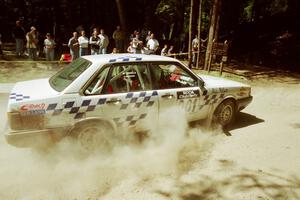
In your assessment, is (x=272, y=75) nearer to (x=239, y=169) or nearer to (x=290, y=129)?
(x=290, y=129)

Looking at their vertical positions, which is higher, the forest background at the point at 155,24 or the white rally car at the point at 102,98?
the forest background at the point at 155,24

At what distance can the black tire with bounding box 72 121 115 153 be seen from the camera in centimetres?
504

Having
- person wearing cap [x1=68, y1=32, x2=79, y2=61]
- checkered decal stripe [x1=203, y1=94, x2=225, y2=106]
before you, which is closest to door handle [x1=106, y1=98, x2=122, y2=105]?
checkered decal stripe [x1=203, y1=94, x2=225, y2=106]

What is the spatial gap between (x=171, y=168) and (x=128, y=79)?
5.45 ft

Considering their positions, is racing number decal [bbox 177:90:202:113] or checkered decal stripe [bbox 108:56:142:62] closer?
checkered decal stripe [bbox 108:56:142:62]

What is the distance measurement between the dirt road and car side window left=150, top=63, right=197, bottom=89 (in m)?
0.58

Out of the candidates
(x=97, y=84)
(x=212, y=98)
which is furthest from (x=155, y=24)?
(x=97, y=84)

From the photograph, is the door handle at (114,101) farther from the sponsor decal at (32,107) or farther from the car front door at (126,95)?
the sponsor decal at (32,107)

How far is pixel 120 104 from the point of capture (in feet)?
17.0

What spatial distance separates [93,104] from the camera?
4980 mm

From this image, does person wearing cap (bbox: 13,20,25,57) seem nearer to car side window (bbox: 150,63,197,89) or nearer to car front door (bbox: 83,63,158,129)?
car side window (bbox: 150,63,197,89)

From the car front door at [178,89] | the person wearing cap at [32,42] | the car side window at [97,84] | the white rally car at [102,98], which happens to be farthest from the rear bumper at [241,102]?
the person wearing cap at [32,42]

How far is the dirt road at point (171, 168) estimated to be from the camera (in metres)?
4.42

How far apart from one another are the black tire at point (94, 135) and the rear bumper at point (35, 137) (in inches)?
9.3
